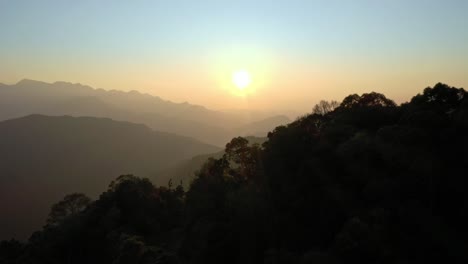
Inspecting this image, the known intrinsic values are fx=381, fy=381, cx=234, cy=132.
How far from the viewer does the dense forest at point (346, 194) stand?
21.7 m

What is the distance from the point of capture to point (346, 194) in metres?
26.5

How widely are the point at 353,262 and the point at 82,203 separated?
183 feet

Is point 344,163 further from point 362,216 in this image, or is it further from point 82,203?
point 82,203

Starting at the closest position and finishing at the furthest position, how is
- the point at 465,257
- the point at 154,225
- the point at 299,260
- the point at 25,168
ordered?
the point at 465,257
the point at 299,260
the point at 154,225
the point at 25,168

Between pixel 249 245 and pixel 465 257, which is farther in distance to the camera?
pixel 249 245

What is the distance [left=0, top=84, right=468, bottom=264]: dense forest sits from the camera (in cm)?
2167

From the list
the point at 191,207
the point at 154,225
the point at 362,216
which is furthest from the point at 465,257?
the point at 154,225

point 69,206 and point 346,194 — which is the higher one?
point 69,206

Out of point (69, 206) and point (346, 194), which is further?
point (69, 206)

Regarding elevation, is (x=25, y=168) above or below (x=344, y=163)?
above

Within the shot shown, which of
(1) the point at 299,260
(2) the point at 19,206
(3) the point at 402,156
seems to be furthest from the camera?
(2) the point at 19,206

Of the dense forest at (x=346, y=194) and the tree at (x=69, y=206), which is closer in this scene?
the dense forest at (x=346, y=194)

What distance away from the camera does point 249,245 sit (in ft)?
92.2

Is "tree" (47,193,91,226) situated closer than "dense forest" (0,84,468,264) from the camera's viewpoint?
No
